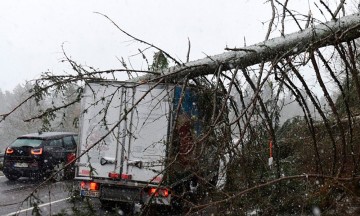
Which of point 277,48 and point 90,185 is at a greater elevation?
point 277,48

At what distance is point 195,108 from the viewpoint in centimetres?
643

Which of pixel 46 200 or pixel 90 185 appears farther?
pixel 46 200

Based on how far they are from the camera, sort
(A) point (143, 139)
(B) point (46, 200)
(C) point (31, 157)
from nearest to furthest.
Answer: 1. (A) point (143, 139)
2. (B) point (46, 200)
3. (C) point (31, 157)

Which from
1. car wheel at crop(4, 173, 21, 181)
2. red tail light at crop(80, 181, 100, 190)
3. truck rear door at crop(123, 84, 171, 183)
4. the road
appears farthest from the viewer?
car wheel at crop(4, 173, 21, 181)

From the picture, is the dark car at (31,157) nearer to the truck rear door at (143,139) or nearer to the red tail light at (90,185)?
the red tail light at (90,185)

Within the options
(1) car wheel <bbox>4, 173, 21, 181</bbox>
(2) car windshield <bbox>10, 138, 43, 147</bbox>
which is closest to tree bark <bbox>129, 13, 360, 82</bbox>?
(2) car windshield <bbox>10, 138, 43, 147</bbox>

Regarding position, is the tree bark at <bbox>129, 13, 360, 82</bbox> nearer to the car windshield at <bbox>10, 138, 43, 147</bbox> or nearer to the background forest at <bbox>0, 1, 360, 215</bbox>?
the background forest at <bbox>0, 1, 360, 215</bbox>

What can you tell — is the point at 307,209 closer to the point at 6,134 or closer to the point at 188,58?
the point at 188,58

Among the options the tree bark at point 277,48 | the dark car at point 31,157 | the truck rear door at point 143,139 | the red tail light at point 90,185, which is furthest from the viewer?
the dark car at point 31,157

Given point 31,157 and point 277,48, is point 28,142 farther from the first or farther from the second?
point 277,48

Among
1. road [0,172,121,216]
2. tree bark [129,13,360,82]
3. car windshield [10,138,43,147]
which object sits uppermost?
tree bark [129,13,360,82]

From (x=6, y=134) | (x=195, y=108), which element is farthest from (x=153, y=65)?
(x=6, y=134)

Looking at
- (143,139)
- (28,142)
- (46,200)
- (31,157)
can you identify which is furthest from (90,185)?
(28,142)

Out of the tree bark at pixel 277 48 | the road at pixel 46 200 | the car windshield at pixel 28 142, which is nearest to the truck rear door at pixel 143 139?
the road at pixel 46 200
